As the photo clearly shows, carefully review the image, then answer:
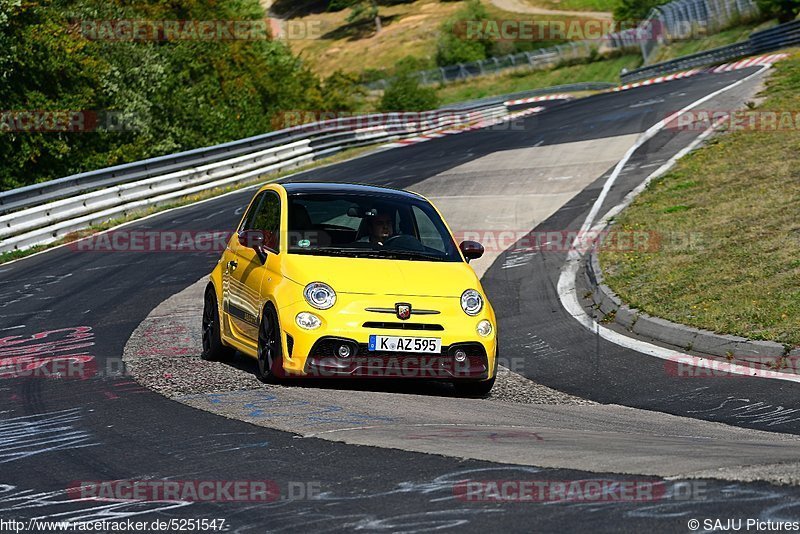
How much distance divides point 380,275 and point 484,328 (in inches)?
38.2

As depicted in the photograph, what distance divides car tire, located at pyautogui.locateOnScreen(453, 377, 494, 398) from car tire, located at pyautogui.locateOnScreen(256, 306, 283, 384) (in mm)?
1516

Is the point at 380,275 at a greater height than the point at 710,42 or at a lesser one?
lesser

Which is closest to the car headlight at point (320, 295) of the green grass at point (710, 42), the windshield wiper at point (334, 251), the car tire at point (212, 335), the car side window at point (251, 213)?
the windshield wiper at point (334, 251)

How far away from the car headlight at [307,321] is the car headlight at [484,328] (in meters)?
1.34

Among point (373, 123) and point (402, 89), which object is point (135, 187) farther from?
point (402, 89)

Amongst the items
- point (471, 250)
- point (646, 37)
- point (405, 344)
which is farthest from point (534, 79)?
point (405, 344)

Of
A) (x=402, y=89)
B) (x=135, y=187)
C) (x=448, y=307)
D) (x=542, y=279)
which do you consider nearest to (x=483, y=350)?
(x=448, y=307)

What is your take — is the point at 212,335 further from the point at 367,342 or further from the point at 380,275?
the point at 367,342

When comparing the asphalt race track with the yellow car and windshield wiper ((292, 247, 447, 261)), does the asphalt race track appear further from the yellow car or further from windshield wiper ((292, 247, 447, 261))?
windshield wiper ((292, 247, 447, 261))

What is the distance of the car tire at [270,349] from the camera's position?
9281 mm

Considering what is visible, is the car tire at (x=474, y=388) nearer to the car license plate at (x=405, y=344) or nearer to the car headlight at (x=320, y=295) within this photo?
the car license plate at (x=405, y=344)

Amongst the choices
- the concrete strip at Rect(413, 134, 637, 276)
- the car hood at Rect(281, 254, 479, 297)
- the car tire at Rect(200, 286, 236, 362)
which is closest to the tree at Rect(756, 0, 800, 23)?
the concrete strip at Rect(413, 134, 637, 276)

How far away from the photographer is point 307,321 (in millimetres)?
9180

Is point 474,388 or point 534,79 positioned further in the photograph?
point 534,79
